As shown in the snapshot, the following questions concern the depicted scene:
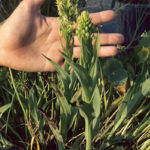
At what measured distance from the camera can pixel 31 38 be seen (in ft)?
4.10

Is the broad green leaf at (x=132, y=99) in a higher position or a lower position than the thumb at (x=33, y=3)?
lower

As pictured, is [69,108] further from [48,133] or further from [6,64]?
[6,64]

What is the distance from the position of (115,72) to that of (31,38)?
0.57 meters

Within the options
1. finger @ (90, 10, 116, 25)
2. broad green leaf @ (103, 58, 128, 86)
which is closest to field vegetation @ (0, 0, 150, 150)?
broad green leaf @ (103, 58, 128, 86)

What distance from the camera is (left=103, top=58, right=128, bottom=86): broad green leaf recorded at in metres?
0.98

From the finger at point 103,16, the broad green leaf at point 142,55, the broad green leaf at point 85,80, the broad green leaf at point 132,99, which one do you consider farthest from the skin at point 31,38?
the broad green leaf at point 85,80

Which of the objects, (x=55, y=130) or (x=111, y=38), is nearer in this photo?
(x=55, y=130)

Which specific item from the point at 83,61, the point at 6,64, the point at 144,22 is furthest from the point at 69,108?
the point at 144,22

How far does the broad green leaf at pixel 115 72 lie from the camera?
38.7 inches

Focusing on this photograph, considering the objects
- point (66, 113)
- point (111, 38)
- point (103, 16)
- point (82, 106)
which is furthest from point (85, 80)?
point (103, 16)

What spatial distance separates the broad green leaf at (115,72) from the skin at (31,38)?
8 cm

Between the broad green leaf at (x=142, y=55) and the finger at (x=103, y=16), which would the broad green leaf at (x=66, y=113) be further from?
the finger at (x=103, y=16)

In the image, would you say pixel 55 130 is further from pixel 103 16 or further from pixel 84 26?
pixel 103 16

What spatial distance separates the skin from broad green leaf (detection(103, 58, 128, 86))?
0.08m
